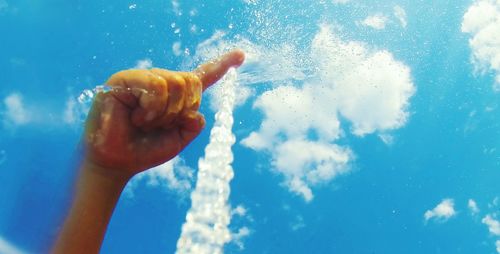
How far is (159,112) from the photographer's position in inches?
83.5

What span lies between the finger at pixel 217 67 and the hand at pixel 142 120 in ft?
1.10

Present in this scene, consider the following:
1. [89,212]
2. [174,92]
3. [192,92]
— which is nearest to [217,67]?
[192,92]

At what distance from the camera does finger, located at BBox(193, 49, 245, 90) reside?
2652 millimetres

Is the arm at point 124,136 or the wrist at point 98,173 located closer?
the arm at point 124,136

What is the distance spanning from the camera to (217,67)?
8.94 feet

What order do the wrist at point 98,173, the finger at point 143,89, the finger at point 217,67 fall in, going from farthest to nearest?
the finger at point 217,67
the wrist at point 98,173
the finger at point 143,89

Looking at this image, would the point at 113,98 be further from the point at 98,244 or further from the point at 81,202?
the point at 98,244

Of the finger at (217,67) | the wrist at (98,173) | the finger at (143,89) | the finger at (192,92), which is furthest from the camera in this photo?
the finger at (217,67)

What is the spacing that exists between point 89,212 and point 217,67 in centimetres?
110

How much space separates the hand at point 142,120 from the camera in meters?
2.08

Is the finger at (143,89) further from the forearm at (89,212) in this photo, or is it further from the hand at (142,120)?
the forearm at (89,212)

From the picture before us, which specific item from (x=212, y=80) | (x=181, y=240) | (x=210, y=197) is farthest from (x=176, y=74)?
(x=181, y=240)

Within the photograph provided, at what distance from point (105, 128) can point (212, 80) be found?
72cm

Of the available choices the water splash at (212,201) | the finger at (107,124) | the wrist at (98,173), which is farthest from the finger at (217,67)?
the wrist at (98,173)
